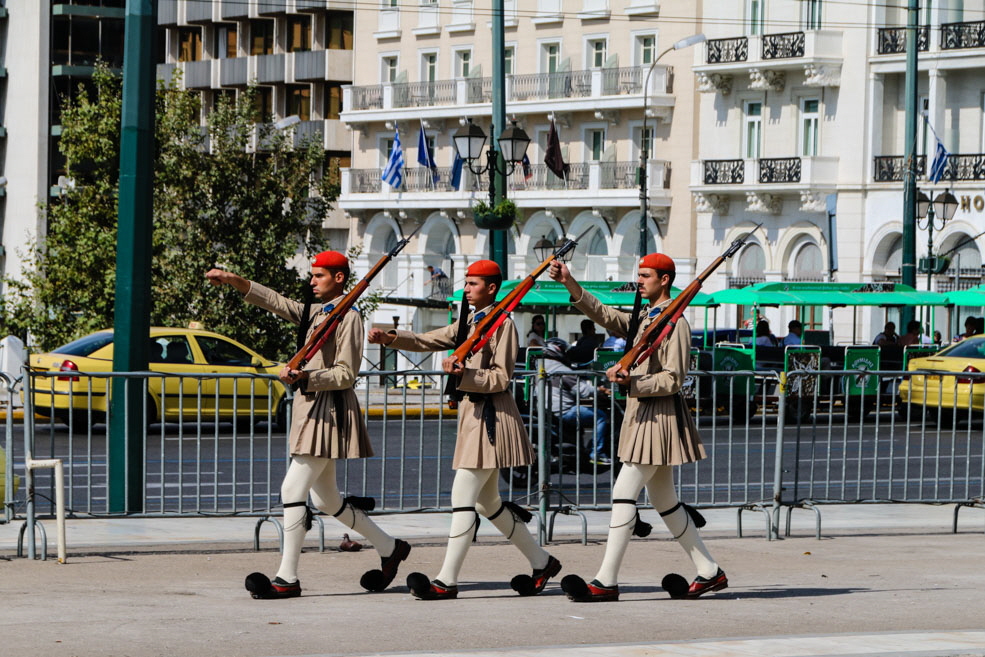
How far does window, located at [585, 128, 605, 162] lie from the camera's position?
60.7 meters

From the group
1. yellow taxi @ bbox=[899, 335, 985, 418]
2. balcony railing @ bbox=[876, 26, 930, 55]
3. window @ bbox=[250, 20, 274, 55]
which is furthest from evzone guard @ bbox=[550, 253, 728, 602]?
window @ bbox=[250, 20, 274, 55]

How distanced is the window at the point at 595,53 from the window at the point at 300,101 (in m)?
14.3

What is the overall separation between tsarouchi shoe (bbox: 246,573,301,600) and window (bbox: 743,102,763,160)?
46715 mm

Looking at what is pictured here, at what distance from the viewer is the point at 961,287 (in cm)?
5078

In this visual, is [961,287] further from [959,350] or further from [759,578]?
[759,578]

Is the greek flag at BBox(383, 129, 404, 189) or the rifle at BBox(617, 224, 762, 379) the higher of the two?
the greek flag at BBox(383, 129, 404, 189)

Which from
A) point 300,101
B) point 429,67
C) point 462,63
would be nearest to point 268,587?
point 462,63

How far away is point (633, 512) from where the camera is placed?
10148mm

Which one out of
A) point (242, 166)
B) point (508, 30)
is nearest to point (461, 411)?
point (242, 166)

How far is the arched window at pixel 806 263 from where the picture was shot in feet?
180

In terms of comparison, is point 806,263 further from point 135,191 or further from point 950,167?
point 135,191

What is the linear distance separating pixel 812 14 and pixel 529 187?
11.5 metres

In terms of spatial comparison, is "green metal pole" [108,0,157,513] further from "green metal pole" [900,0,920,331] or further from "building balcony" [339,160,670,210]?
"building balcony" [339,160,670,210]

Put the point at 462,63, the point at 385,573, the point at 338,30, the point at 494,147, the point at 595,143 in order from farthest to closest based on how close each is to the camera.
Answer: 1. the point at 338,30
2. the point at 462,63
3. the point at 595,143
4. the point at 494,147
5. the point at 385,573
